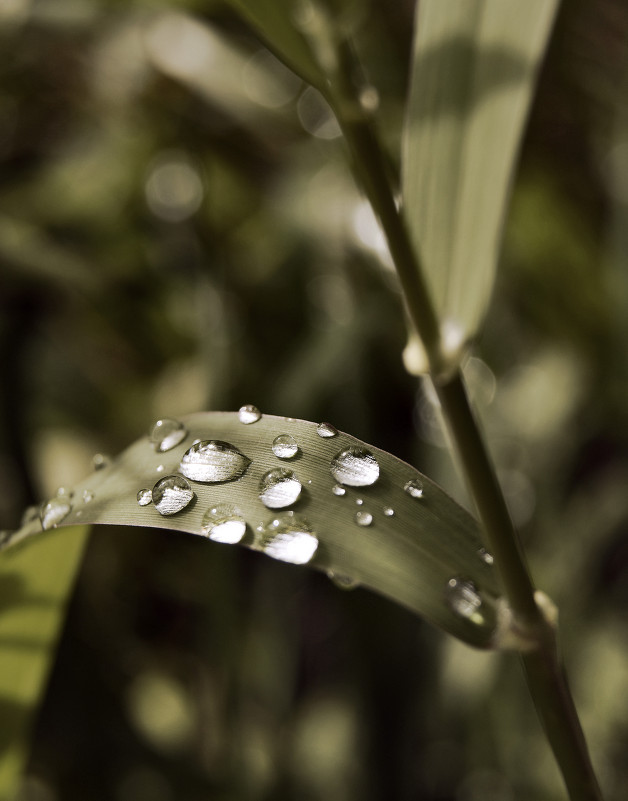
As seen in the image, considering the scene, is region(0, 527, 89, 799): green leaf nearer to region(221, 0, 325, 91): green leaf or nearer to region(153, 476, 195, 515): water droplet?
region(153, 476, 195, 515): water droplet

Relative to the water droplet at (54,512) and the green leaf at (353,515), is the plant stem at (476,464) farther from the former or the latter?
the water droplet at (54,512)

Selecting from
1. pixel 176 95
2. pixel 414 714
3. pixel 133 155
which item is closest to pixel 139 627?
pixel 414 714

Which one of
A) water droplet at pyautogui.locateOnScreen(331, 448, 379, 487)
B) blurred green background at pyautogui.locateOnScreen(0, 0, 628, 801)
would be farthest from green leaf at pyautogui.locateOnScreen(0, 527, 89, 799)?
blurred green background at pyautogui.locateOnScreen(0, 0, 628, 801)

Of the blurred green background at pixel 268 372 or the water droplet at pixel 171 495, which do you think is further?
the blurred green background at pixel 268 372

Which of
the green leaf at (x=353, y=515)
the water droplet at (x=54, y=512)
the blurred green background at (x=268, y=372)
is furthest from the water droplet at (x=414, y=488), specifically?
the blurred green background at (x=268, y=372)

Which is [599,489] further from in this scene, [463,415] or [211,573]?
[463,415]
